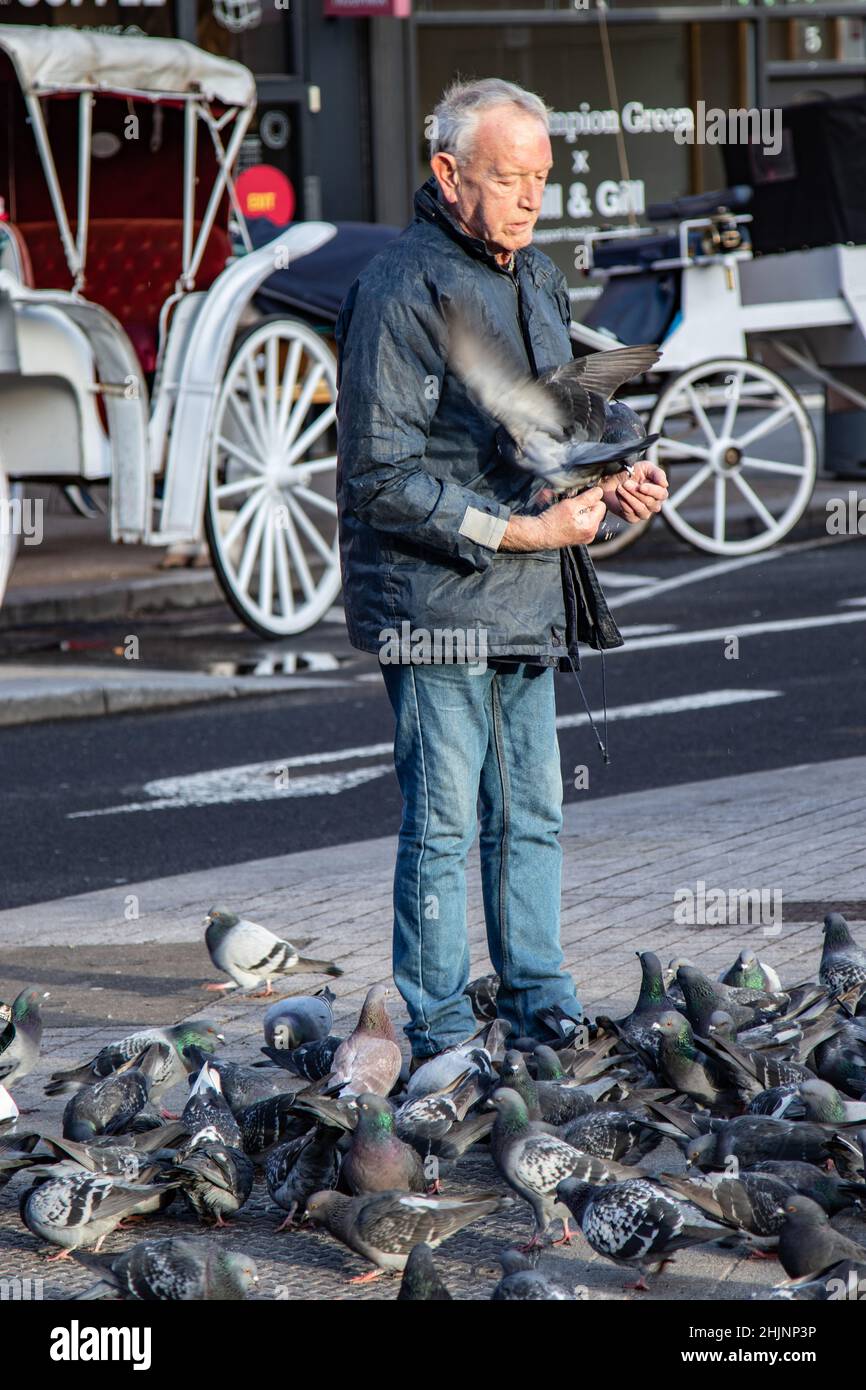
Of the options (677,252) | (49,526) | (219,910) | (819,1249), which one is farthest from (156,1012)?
(49,526)

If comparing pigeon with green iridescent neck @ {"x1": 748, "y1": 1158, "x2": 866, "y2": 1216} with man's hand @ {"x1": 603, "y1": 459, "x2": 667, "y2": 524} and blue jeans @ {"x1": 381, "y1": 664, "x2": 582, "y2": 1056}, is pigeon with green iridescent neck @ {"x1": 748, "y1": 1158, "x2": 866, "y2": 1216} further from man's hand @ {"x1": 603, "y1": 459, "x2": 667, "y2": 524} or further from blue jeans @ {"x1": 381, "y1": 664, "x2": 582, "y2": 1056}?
man's hand @ {"x1": 603, "y1": 459, "x2": 667, "y2": 524}

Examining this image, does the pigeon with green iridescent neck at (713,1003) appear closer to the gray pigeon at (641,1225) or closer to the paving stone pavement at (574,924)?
the paving stone pavement at (574,924)

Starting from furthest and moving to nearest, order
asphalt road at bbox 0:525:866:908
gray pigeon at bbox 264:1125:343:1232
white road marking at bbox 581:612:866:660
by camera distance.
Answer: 1. white road marking at bbox 581:612:866:660
2. asphalt road at bbox 0:525:866:908
3. gray pigeon at bbox 264:1125:343:1232

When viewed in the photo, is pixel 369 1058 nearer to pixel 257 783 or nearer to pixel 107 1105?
pixel 107 1105

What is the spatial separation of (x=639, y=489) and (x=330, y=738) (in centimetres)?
515

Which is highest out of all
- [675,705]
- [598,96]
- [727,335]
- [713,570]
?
[598,96]

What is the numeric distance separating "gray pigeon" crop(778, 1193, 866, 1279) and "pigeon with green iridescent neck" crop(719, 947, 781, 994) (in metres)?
1.49

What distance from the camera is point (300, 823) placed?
26.1 ft

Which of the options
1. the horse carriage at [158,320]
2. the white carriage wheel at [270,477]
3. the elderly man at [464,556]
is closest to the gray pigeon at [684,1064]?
the elderly man at [464,556]

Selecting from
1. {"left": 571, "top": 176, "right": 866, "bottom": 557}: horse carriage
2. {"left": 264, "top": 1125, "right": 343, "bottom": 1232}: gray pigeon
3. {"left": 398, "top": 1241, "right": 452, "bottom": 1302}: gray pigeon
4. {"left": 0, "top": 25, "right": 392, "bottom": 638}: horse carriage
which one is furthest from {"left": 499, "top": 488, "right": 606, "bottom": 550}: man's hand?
{"left": 571, "top": 176, "right": 866, "bottom": 557}: horse carriage

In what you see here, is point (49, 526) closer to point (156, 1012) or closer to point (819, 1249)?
point (156, 1012)

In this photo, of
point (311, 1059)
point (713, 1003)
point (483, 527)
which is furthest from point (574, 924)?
point (483, 527)

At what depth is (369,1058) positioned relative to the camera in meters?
4.43

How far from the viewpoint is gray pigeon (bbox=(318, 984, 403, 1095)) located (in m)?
4.40
